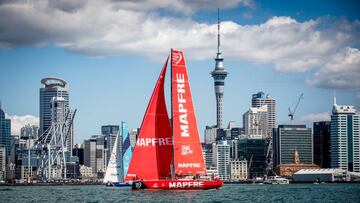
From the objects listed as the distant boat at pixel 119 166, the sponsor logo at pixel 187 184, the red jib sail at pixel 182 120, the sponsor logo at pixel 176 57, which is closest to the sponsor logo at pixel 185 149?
the red jib sail at pixel 182 120

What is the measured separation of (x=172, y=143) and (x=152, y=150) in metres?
2.17

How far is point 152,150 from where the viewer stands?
8206cm

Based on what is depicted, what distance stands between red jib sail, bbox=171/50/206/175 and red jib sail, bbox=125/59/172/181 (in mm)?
1143

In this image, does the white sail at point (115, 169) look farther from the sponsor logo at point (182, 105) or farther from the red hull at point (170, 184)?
the sponsor logo at point (182, 105)

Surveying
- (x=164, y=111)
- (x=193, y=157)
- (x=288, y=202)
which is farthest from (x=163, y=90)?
(x=288, y=202)

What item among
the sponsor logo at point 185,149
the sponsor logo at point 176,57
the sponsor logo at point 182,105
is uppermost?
the sponsor logo at point 176,57

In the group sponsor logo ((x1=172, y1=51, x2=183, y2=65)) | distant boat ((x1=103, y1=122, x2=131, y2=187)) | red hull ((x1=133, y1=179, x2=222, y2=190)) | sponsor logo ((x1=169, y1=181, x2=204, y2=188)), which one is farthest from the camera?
distant boat ((x1=103, y1=122, x2=131, y2=187))

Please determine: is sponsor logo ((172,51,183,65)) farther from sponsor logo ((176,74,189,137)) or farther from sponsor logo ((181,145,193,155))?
sponsor logo ((181,145,193,155))

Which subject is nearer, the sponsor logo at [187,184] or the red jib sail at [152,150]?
the sponsor logo at [187,184]

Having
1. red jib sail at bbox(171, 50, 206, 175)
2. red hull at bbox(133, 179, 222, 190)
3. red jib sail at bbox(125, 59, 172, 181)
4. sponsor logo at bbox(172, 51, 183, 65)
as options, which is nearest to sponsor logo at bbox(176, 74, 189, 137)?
red jib sail at bbox(171, 50, 206, 175)

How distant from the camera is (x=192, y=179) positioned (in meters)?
82.2

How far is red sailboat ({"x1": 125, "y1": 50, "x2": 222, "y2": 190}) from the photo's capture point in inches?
3204

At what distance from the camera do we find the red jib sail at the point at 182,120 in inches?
3199

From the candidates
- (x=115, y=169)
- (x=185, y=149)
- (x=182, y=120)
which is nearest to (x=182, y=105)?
(x=182, y=120)
